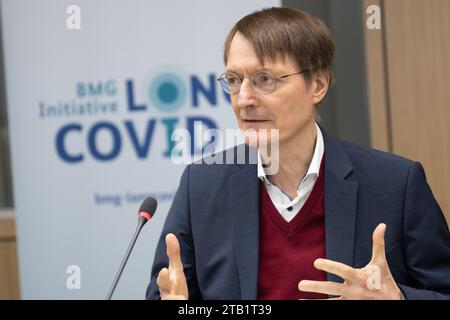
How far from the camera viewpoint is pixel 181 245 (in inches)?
83.1

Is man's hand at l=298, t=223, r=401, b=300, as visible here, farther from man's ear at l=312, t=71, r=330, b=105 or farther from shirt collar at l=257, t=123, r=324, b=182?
man's ear at l=312, t=71, r=330, b=105

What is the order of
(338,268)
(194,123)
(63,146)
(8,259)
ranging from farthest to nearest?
(8,259) < (63,146) < (194,123) < (338,268)

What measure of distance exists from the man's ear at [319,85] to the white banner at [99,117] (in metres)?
0.98

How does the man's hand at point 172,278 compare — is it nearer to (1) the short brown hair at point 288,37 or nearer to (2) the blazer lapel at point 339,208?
(2) the blazer lapel at point 339,208

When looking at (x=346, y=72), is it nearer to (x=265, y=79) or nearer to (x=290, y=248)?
(x=265, y=79)

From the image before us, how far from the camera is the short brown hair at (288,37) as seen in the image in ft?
Result: 6.64

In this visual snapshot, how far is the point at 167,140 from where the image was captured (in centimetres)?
319

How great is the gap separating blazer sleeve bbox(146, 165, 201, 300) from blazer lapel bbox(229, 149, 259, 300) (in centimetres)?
15

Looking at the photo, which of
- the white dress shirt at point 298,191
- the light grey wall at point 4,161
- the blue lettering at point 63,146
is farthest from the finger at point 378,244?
the light grey wall at point 4,161

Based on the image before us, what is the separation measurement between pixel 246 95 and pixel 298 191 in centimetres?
34

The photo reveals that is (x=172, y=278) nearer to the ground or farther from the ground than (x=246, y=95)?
nearer to the ground

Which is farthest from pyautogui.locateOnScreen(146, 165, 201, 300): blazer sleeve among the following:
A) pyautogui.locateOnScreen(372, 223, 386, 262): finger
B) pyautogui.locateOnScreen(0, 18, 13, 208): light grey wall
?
pyautogui.locateOnScreen(0, 18, 13, 208): light grey wall

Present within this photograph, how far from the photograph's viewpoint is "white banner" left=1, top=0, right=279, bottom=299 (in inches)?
125

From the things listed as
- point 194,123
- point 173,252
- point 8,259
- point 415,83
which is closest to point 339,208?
point 173,252
